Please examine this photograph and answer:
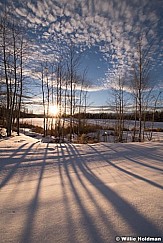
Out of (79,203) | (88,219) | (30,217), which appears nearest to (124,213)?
(88,219)

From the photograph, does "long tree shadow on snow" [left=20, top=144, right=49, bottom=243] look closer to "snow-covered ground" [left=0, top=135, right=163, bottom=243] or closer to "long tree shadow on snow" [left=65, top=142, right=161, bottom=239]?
"snow-covered ground" [left=0, top=135, right=163, bottom=243]

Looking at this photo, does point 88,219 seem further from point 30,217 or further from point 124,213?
point 30,217

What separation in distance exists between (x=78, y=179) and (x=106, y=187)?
21.3 inches

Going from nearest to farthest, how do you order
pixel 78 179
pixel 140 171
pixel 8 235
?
pixel 8 235
pixel 78 179
pixel 140 171

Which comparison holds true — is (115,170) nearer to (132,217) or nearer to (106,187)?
(106,187)

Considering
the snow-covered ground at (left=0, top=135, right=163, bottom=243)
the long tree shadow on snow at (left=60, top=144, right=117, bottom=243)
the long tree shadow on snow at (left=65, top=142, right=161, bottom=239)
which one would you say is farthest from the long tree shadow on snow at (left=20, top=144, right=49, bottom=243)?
the long tree shadow on snow at (left=65, top=142, right=161, bottom=239)

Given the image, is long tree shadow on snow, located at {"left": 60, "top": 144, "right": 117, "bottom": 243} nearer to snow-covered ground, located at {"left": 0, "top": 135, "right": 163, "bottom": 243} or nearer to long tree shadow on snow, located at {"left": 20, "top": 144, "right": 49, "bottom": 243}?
snow-covered ground, located at {"left": 0, "top": 135, "right": 163, "bottom": 243}

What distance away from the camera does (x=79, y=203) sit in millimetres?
1703

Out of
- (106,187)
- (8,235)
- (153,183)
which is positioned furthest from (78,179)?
(8,235)

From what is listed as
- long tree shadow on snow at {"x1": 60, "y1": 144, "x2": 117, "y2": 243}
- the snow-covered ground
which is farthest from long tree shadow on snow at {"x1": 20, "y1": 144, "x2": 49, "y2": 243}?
long tree shadow on snow at {"x1": 60, "y1": 144, "x2": 117, "y2": 243}

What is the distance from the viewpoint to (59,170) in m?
3.07

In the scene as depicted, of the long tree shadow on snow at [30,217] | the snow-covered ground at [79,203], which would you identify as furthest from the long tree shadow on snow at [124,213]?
the long tree shadow on snow at [30,217]

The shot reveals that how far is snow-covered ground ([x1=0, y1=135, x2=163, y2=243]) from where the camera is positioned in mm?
1243

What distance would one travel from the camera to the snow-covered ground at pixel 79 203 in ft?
4.08
